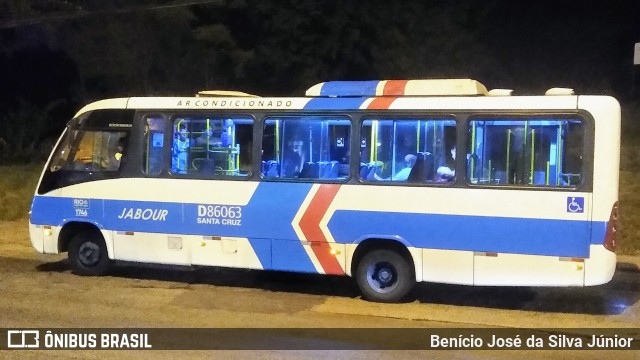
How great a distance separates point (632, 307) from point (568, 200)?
196 cm

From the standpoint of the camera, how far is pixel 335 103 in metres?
10.6

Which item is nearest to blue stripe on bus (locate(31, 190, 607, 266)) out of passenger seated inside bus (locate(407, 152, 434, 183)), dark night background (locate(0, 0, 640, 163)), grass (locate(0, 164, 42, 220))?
passenger seated inside bus (locate(407, 152, 434, 183))

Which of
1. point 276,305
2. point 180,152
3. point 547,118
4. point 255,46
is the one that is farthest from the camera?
point 255,46

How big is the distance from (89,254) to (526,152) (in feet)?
21.0

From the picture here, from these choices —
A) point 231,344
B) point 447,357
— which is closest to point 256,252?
point 231,344

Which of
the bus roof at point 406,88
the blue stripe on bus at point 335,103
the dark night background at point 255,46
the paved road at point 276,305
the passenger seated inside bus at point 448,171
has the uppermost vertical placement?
the dark night background at point 255,46

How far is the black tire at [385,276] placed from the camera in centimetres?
1027

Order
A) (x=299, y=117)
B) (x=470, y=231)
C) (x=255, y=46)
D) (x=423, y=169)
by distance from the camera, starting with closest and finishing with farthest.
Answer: (x=470, y=231)
(x=423, y=169)
(x=299, y=117)
(x=255, y=46)

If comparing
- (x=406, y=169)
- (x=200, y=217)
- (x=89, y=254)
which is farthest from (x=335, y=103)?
(x=89, y=254)

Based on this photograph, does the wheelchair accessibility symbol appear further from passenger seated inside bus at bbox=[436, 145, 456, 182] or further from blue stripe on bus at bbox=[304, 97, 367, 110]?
blue stripe on bus at bbox=[304, 97, 367, 110]

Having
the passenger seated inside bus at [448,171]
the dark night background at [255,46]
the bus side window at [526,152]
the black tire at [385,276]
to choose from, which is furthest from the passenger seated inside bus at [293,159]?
the dark night background at [255,46]

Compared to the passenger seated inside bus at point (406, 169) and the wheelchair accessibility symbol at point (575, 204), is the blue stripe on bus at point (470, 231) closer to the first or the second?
the wheelchair accessibility symbol at point (575, 204)

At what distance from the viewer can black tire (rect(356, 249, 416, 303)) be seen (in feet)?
33.7

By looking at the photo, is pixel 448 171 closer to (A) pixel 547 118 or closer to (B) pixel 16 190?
(A) pixel 547 118
